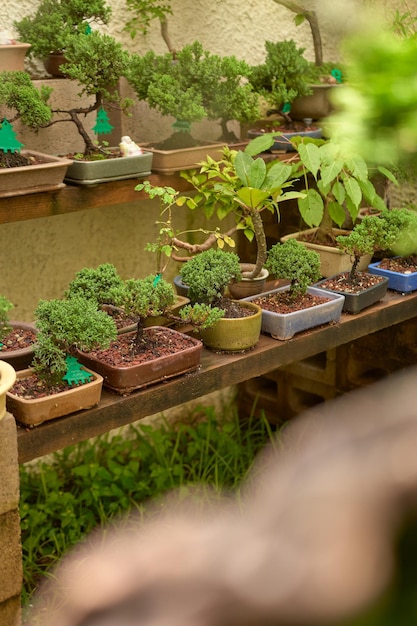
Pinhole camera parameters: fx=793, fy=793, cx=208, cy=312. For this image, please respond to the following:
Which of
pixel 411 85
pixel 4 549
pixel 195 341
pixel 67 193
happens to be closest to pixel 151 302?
pixel 195 341

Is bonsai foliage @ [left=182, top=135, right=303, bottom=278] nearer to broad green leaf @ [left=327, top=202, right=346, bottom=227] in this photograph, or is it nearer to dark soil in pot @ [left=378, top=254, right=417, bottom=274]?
broad green leaf @ [left=327, top=202, right=346, bottom=227]

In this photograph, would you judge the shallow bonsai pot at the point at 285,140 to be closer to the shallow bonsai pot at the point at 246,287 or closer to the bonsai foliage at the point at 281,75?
the bonsai foliage at the point at 281,75

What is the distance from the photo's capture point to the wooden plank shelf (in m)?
1.58

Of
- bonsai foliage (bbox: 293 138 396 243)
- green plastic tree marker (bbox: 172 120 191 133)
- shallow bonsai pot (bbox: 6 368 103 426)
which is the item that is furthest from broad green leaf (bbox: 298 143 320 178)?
shallow bonsai pot (bbox: 6 368 103 426)

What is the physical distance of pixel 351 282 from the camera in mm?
2230

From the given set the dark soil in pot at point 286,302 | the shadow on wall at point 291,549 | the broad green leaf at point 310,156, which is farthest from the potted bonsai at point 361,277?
the shadow on wall at point 291,549

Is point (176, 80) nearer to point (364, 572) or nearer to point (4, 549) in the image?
point (4, 549)

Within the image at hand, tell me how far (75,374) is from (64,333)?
0.29 ft

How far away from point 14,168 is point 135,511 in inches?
51.4

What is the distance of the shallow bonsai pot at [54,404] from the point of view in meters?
1.54

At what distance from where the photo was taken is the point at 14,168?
69.1 inches

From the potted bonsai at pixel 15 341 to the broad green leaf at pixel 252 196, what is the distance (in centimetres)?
60

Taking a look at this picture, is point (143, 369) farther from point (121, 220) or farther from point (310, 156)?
point (121, 220)

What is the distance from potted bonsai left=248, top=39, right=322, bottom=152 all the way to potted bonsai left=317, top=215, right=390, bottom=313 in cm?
38
